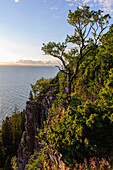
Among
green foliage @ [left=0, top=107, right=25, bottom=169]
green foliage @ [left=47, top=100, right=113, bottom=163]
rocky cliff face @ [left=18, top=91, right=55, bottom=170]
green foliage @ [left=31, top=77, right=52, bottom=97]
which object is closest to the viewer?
green foliage @ [left=47, top=100, right=113, bottom=163]

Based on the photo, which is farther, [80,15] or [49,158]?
[80,15]

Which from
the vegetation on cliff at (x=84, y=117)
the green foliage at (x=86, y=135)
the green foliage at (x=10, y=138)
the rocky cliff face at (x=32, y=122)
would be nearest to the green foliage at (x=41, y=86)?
the rocky cliff face at (x=32, y=122)

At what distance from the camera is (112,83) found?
12.3m

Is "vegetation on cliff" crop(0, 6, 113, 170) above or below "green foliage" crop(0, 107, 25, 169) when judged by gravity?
above

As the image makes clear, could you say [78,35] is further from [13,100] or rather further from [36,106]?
[13,100]

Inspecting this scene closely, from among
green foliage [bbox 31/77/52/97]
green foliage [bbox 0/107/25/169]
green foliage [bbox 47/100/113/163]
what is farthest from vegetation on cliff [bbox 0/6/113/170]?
green foliage [bbox 0/107/25/169]

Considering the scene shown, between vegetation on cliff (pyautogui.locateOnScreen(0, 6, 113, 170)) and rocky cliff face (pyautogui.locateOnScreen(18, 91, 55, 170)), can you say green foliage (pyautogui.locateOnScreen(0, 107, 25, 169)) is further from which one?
vegetation on cliff (pyautogui.locateOnScreen(0, 6, 113, 170))

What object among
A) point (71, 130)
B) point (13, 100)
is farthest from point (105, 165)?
point (13, 100)

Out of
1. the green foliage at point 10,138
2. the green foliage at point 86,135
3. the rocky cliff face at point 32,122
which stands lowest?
the green foliage at point 10,138

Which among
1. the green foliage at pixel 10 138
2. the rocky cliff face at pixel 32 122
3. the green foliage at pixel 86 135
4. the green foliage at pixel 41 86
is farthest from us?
the green foliage at pixel 10 138

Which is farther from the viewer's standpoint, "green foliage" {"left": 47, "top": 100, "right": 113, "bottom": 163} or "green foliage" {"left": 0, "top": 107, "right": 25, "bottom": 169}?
"green foliage" {"left": 0, "top": 107, "right": 25, "bottom": 169}

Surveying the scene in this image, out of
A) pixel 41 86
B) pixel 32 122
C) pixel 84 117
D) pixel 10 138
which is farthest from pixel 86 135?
pixel 10 138

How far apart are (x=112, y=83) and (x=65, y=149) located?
841cm

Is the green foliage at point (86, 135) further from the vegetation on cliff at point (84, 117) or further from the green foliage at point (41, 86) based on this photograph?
the green foliage at point (41, 86)
